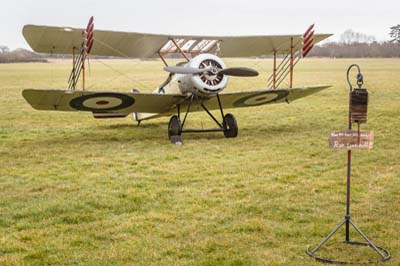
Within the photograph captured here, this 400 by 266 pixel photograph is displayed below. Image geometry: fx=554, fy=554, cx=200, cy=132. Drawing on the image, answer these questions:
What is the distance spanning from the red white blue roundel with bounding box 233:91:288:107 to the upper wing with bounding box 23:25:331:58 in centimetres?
121

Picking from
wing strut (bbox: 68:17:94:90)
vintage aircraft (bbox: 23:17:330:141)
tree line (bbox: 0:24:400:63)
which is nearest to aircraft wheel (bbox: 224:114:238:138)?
vintage aircraft (bbox: 23:17:330:141)

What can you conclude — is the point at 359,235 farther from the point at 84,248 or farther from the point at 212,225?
the point at 84,248

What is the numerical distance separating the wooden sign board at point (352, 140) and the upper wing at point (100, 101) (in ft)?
20.0

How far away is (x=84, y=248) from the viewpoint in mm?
4469

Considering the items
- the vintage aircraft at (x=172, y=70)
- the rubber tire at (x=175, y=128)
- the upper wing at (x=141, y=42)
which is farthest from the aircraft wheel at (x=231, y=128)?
the upper wing at (x=141, y=42)

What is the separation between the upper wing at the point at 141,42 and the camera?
33.6 feet

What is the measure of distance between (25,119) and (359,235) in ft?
38.7

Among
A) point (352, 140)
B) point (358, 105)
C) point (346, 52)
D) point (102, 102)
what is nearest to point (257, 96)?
point (102, 102)

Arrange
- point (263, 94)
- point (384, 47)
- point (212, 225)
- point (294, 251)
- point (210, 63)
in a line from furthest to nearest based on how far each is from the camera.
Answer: point (384, 47) → point (263, 94) → point (210, 63) → point (212, 225) → point (294, 251)

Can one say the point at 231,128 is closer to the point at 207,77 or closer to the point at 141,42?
the point at 207,77

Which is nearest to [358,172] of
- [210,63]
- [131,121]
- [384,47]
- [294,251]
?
[294,251]

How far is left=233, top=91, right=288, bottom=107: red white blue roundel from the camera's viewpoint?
38.9 feet

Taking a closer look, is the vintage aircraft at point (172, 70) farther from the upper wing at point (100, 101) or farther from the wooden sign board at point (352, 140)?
the wooden sign board at point (352, 140)

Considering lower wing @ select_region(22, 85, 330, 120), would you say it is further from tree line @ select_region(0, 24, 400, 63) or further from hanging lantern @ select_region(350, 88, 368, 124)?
tree line @ select_region(0, 24, 400, 63)
